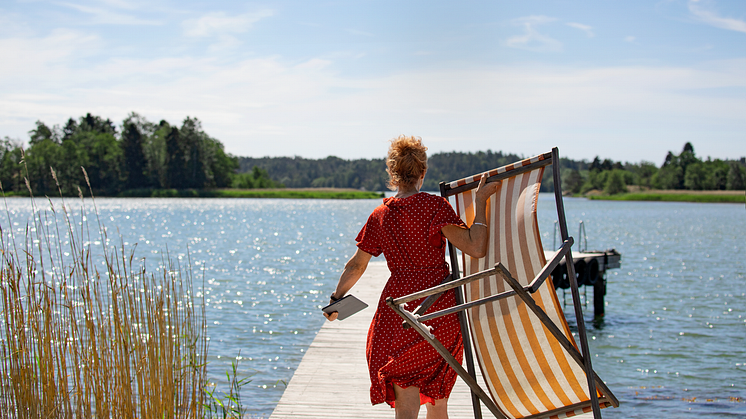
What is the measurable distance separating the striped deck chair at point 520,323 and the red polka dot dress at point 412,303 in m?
0.10

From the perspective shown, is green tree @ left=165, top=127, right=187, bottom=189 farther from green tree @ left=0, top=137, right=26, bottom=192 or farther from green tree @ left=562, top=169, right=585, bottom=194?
green tree @ left=562, top=169, right=585, bottom=194

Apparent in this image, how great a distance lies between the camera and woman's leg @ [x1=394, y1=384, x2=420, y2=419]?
2475 mm

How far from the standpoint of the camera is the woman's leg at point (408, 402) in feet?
8.12

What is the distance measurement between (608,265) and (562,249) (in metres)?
10.2

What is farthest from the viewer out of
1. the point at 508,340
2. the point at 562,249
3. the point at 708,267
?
the point at 708,267

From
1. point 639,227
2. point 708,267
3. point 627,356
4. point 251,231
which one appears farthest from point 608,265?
point 639,227

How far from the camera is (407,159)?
97.7 inches

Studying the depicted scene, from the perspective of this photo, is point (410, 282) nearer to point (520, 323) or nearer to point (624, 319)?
point (520, 323)

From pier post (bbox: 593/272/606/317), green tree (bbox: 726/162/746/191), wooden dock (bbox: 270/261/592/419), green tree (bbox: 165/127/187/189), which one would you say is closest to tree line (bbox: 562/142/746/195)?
green tree (bbox: 726/162/746/191)

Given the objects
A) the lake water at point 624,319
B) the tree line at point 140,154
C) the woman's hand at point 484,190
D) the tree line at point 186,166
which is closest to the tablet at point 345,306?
the woman's hand at point 484,190

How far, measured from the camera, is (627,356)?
8727 mm

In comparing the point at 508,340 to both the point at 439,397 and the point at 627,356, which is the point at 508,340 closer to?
the point at 439,397

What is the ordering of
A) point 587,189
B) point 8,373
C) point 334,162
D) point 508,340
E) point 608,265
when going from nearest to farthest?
point 508,340 < point 8,373 < point 608,265 < point 587,189 < point 334,162

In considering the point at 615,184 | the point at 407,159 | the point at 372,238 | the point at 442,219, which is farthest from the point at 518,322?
the point at 615,184
